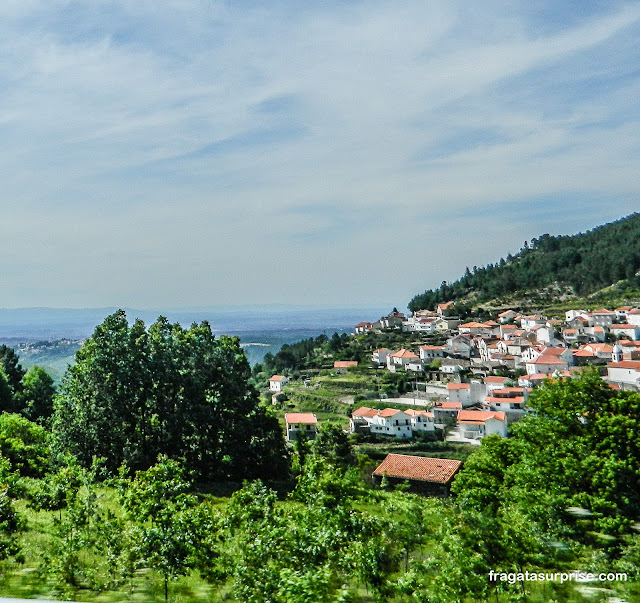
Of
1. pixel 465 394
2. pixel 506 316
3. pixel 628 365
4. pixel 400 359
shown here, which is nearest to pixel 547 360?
pixel 628 365

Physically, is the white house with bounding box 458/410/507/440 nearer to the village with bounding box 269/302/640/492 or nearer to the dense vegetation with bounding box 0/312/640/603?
the village with bounding box 269/302/640/492

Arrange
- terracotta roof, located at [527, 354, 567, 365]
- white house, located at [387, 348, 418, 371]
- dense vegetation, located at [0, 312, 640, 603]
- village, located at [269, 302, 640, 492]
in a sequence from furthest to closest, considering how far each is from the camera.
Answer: white house, located at [387, 348, 418, 371], terracotta roof, located at [527, 354, 567, 365], village, located at [269, 302, 640, 492], dense vegetation, located at [0, 312, 640, 603]

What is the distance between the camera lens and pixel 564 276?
244 ft

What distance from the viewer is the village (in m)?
32.5

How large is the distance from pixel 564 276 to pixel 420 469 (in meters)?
63.2

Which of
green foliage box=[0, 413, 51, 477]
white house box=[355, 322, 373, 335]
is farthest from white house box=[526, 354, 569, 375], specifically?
green foliage box=[0, 413, 51, 477]

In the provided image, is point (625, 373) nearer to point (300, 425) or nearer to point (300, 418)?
point (300, 418)

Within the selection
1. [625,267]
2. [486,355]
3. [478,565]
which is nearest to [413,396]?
[486,355]

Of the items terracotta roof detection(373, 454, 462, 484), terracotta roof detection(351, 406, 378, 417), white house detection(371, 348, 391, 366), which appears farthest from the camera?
white house detection(371, 348, 391, 366)

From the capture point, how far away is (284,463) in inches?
486

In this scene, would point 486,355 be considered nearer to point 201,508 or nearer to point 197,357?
point 197,357

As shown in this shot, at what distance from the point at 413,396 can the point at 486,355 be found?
13237 mm

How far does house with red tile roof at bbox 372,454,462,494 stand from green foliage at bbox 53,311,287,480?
10.1m

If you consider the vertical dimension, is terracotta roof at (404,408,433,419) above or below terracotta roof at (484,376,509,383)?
below
